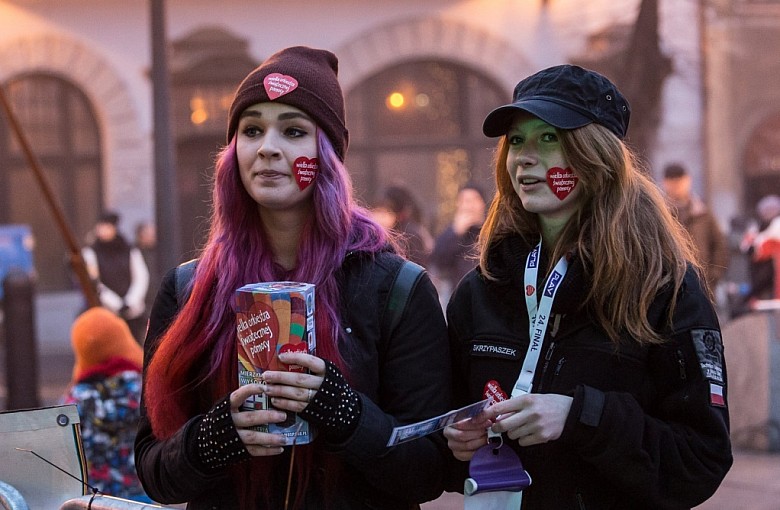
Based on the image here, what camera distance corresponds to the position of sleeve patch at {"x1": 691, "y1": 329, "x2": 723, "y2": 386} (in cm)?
247

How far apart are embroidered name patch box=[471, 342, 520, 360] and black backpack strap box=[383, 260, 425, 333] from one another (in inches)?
7.8

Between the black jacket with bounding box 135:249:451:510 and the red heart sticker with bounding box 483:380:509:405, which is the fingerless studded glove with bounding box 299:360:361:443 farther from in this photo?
the red heart sticker with bounding box 483:380:509:405

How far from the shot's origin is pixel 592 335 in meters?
2.54

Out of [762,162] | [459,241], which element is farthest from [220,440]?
[762,162]

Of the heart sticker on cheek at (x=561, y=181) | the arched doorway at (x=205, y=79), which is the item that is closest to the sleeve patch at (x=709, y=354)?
the heart sticker on cheek at (x=561, y=181)

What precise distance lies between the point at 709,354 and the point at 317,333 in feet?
2.90

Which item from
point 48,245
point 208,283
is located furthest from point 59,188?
point 208,283

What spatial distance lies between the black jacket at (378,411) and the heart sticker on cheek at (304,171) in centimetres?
21

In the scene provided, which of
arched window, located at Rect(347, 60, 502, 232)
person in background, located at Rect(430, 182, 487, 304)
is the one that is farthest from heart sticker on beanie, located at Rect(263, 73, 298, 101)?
arched window, located at Rect(347, 60, 502, 232)

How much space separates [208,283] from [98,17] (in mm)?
15082

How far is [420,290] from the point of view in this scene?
2.67m

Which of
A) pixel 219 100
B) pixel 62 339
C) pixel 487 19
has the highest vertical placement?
pixel 487 19

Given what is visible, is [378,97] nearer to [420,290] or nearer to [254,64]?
[254,64]

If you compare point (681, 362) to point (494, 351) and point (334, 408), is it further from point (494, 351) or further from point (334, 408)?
point (334, 408)
